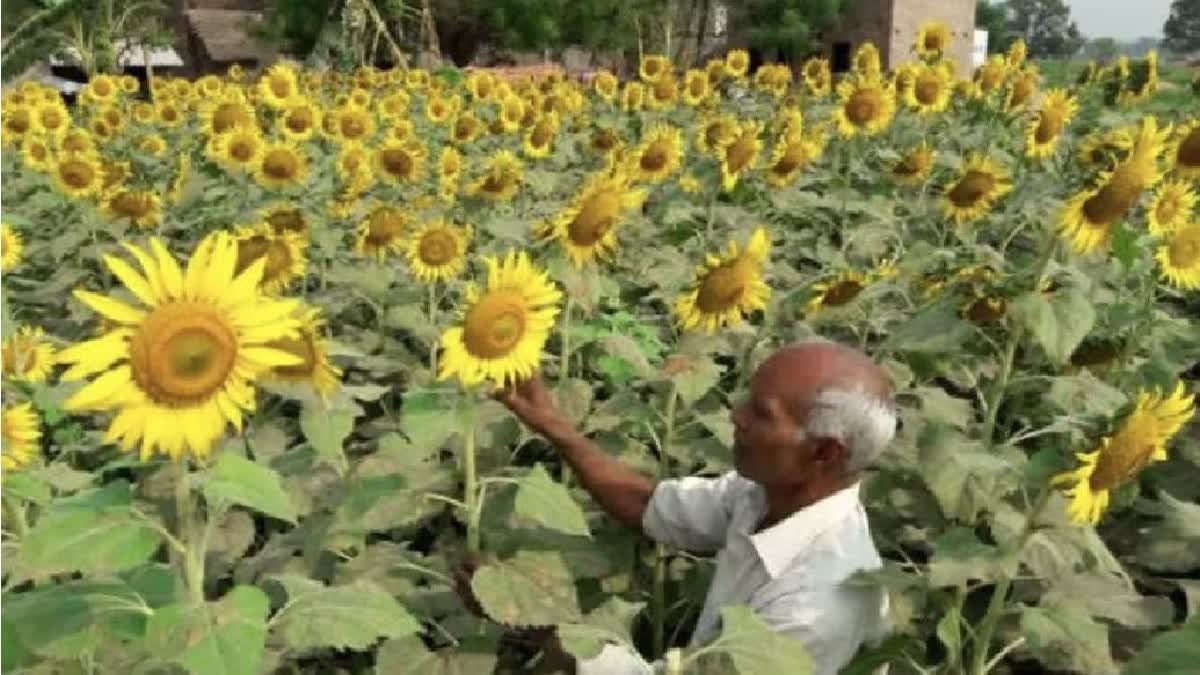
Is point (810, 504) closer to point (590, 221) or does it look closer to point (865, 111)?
point (590, 221)

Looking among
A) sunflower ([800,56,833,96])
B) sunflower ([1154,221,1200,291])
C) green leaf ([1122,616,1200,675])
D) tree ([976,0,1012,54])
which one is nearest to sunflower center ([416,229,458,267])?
sunflower ([1154,221,1200,291])

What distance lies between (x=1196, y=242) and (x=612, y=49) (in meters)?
29.5

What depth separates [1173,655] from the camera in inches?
50.7

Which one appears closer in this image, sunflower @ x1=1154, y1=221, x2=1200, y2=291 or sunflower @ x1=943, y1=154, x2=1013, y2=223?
sunflower @ x1=1154, y1=221, x2=1200, y2=291

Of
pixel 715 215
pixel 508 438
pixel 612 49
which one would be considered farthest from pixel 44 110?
pixel 612 49

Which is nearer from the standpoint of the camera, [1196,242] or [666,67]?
[1196,242]

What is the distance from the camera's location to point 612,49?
3222 centimetres

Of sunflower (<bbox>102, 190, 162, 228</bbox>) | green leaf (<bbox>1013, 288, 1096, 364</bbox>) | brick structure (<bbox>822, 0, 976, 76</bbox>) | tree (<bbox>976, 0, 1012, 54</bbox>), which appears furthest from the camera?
tree (<bbox>976, 0, 1012, 54</bbox>)

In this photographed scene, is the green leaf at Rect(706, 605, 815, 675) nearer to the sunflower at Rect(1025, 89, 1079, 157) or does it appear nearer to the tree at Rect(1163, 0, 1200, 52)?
the sunflower at Rect(1025, 89, 1079, 157)

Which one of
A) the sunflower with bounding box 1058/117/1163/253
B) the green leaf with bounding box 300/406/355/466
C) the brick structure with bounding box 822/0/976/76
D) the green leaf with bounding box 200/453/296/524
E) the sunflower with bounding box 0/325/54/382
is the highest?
the sunflower with bounding box 1058/117/1163/253

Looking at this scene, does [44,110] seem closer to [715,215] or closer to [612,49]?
[715,215]

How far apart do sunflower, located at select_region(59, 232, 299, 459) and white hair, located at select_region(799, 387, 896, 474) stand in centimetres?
91

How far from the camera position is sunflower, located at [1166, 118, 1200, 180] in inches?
147

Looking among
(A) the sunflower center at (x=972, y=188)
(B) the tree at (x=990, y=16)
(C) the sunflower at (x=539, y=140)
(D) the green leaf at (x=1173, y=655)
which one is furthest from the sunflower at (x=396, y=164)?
(B) the tree at (x=990, y=16)
